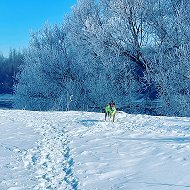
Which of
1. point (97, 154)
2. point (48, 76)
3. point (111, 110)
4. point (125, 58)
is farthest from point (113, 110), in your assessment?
point (48, 76)

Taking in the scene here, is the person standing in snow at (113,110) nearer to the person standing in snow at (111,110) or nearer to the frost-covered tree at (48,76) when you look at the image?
the person standing in snow at (111,110)

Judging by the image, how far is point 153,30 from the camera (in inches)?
838

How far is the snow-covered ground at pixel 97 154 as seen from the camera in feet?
23.5

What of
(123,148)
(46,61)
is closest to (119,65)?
(46,61)

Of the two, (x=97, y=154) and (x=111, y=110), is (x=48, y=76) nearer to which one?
(x=111, y=110)

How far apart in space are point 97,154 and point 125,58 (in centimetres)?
1302

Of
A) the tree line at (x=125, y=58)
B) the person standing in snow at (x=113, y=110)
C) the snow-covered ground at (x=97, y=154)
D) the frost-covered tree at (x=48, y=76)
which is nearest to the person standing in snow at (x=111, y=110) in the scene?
the person standing in snow at (x=113, y=110)

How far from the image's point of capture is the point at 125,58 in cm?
2173

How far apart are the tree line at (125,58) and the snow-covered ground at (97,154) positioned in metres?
5.73

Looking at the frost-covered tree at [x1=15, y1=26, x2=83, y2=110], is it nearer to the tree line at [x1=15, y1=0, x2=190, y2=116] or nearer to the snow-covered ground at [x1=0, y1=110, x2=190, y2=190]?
the tree line at [x1=15, y1=0, x2=190, y2=116]

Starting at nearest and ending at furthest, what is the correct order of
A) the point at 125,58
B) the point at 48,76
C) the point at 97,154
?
the point at 97,154 → the point at 125,58 → the point at 48,76

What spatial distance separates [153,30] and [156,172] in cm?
1482

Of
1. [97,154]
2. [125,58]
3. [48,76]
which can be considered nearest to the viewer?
[97,154]

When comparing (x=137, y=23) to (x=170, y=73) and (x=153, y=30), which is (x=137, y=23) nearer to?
(x=153, y=30)
